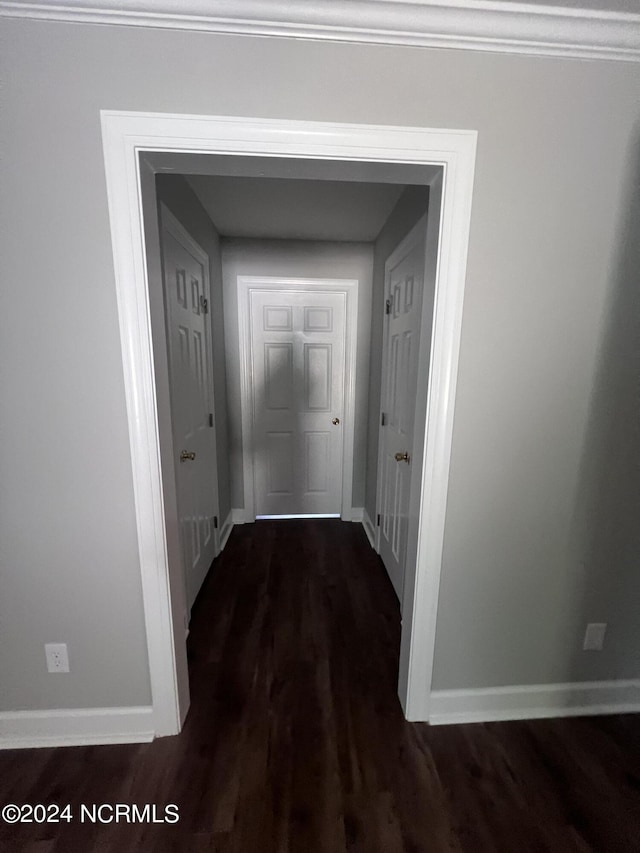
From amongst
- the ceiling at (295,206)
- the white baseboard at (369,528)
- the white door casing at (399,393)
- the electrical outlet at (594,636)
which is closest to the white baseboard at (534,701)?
the electrical outlet at (594,636)

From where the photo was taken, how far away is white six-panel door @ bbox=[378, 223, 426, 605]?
1.75m

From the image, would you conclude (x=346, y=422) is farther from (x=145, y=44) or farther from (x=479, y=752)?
(x=145, y=44)

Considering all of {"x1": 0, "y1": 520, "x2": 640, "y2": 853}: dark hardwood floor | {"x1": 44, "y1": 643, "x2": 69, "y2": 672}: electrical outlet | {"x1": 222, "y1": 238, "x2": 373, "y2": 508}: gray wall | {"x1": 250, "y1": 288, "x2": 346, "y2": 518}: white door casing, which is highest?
{"x1": 222, "y1": 238, "x2": 373, "y2": 508}: gray wall

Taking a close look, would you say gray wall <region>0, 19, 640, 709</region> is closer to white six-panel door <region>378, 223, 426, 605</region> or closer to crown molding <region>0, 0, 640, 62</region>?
crown molding <region>0, 0, 640, 62</region>

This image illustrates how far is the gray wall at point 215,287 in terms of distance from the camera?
66.7 inches

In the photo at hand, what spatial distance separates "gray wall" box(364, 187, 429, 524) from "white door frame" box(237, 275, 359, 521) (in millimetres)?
164

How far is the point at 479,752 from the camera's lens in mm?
1255

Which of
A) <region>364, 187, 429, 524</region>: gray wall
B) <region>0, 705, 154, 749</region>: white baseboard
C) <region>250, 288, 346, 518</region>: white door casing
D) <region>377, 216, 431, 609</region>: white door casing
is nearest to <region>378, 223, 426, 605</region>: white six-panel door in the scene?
Answer: <region>377, 216, 431, 609</region>: white door casing

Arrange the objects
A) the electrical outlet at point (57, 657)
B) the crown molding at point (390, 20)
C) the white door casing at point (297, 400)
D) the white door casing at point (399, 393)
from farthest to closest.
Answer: the white door casing at point (297, 400) → the white door casing at point (399, 393) → the electrical outlet at point (57, 657) → the crown molding at point (390, 20)

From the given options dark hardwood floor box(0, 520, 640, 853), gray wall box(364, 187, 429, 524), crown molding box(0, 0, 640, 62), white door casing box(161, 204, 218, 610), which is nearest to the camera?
crown molding box(0, 0, 640, 62)

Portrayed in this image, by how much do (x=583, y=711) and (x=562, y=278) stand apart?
172 centimetres

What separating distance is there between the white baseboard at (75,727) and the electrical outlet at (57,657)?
0.18 meters

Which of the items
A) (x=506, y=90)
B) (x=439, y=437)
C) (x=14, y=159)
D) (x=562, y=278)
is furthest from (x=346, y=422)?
(x=14, y=159)

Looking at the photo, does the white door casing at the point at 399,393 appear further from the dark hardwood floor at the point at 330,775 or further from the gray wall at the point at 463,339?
the dark hardwood floor at the point at 330,775
